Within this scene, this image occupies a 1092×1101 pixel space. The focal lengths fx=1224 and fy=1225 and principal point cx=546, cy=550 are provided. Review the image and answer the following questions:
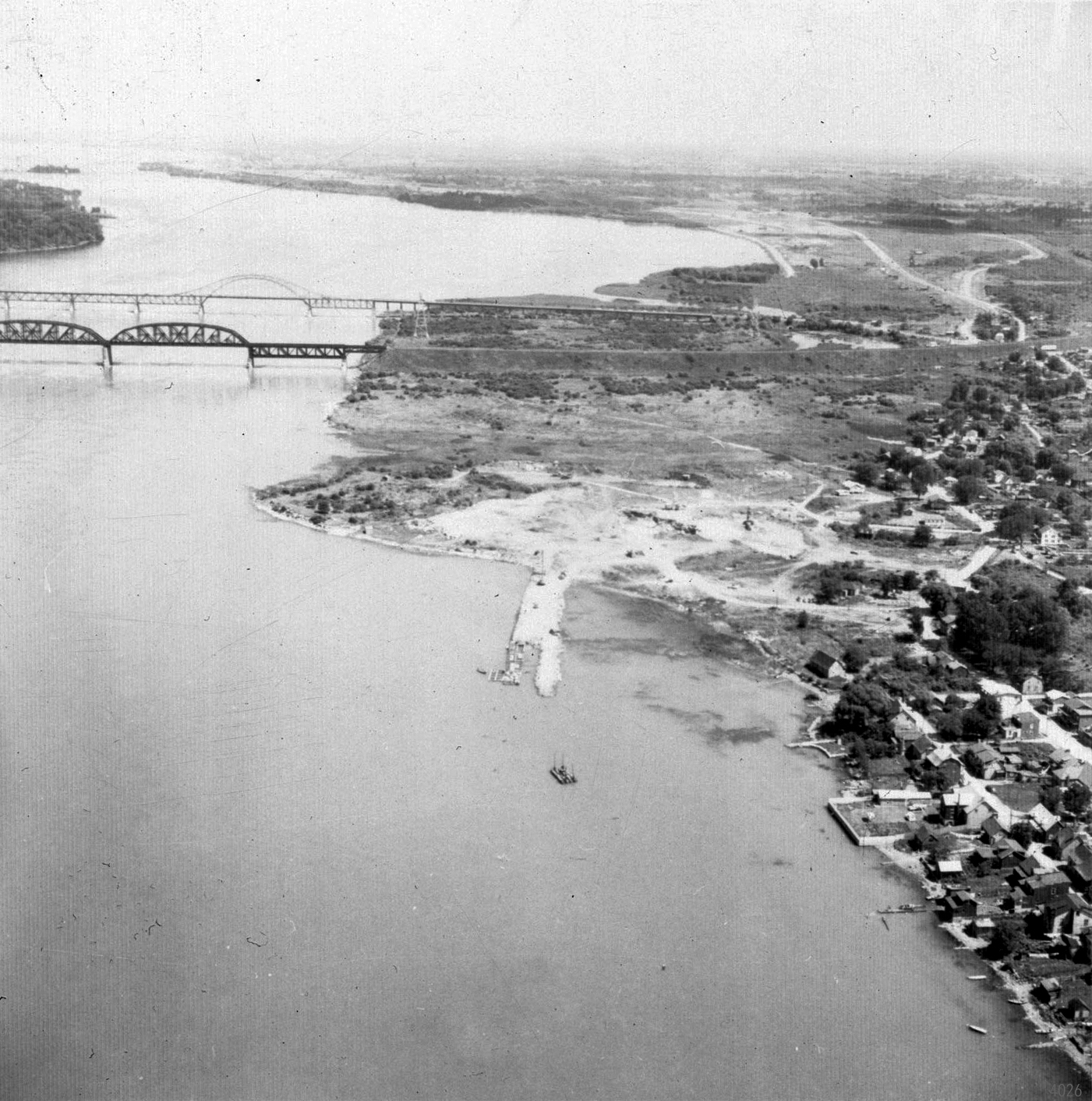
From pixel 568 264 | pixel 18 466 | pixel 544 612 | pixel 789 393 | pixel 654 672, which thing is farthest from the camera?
pixel 568 264

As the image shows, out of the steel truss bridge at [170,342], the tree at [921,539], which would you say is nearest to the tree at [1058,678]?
the tree at [921,539]

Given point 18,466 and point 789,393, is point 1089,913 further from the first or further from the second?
point 789,393

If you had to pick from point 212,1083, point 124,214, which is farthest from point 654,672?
point 124,214

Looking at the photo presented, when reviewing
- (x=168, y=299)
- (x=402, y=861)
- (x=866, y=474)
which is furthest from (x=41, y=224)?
(x=402, y=861)

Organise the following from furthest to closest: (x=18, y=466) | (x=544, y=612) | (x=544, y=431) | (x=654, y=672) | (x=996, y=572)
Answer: (x=544, y=431)
(x=18, y=466)
(x=996, y=572)
(x=544, y=612)
(x=654, y=672)

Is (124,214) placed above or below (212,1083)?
above

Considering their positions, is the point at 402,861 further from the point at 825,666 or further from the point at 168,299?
the point at 168,299

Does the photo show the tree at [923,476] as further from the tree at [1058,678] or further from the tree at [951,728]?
the tree at [951,728]
